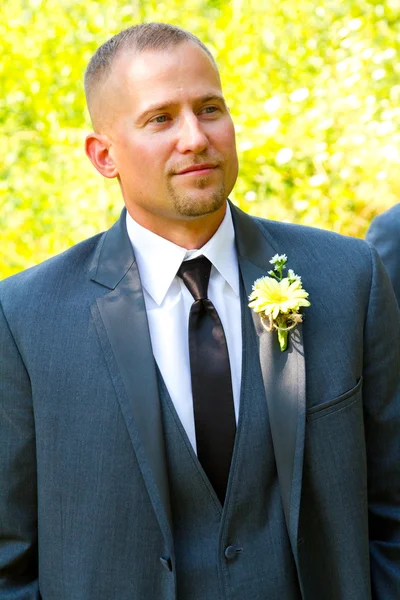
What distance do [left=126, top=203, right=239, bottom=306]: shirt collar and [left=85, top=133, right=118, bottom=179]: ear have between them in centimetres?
17

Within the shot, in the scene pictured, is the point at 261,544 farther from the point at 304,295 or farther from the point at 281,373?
the point at 304,295

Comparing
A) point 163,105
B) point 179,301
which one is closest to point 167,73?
point 163,105

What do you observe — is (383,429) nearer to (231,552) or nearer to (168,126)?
(231,552)

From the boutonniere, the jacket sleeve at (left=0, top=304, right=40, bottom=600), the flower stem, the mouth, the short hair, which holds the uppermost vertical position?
the short hair

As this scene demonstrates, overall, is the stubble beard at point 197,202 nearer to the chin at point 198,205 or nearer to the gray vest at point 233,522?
the chin at point 198,205

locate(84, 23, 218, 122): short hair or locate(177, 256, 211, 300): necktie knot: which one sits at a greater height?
locate(84, 23, 218, 122): short hair

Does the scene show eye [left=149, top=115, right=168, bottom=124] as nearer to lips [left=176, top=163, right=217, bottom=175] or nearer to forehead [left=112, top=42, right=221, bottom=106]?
forehead [left=112, top=42, right=221, bottom=106]

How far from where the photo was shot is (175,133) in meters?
2.17

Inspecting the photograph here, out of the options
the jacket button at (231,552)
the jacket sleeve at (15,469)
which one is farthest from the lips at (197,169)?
the jacket button at (231,552)

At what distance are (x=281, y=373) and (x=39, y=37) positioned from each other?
463 centimetres

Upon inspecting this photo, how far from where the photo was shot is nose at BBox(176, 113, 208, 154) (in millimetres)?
2131

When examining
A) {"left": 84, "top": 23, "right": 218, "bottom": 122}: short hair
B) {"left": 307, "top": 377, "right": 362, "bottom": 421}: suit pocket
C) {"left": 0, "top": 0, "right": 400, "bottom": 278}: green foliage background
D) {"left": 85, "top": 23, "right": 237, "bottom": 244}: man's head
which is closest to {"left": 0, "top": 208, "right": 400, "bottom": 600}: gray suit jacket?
{"left": 307, "top": 377, "right": 362, "bottom": 421}: suit pocket

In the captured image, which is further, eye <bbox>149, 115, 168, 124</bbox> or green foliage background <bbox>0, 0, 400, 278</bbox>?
green foliage background <bbox>0, 0, 400, 278</bbox>

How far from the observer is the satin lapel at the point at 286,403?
2096mm
